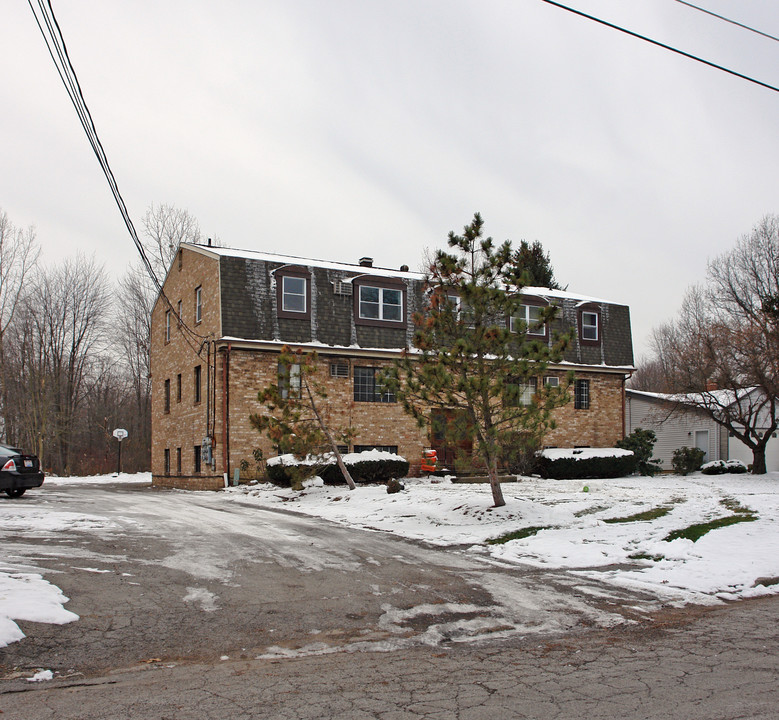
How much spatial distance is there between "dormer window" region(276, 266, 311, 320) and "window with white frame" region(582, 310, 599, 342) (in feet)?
40.2

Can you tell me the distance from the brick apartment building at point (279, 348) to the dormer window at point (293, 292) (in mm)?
35

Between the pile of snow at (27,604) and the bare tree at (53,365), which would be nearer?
the pile of snow at (27,604)

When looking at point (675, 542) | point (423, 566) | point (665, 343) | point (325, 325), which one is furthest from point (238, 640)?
point (665, 343)

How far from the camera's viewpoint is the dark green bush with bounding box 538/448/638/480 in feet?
87.0

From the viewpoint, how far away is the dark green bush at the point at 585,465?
26516mm

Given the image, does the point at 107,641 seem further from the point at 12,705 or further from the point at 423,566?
the point at 423,566

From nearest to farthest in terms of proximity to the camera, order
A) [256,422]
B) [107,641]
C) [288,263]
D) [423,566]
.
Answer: [107,641] < [423,566] < [256,422] < [288,263]

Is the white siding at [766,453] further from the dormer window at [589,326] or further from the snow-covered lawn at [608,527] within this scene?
the snow-covered lawn at [608,527]

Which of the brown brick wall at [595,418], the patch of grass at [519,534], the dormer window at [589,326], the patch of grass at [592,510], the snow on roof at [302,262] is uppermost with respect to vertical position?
the snow on roof at [302,262]

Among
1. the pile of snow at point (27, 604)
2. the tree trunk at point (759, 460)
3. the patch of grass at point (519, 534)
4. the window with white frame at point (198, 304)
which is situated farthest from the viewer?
the window with white frame at point (198, 304)

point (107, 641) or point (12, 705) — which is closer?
point (12, 705)

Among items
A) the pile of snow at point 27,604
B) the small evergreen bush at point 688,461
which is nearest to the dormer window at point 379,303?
the small evergreen bush at point 688,461

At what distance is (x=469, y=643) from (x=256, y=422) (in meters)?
13.6

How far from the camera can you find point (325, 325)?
26.5m
